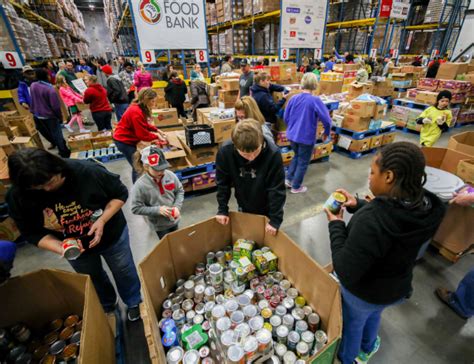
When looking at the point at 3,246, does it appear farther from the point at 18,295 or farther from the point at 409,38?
the point at 409,38

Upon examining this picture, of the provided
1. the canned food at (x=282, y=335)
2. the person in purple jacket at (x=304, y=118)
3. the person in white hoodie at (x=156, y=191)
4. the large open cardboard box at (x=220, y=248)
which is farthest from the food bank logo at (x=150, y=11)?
the canned food at (x=282, y=335)

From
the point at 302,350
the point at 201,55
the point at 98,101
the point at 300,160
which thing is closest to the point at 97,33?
the point at 201,55

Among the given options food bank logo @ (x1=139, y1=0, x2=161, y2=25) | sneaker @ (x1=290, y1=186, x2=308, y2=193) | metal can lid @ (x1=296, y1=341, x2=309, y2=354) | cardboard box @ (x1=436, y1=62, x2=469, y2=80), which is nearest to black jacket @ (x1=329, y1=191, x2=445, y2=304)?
metal can lid @ (x1=296, y1=341, x2=309, y2=354)

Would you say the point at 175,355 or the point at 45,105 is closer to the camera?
the point at 175,355

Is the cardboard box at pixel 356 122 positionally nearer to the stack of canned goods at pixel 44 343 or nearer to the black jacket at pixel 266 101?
the black jacket at pixel 266 101

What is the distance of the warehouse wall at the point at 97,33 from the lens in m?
25.0

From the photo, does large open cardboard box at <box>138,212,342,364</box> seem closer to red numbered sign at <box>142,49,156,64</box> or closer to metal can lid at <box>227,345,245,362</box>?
metal can lid at <box>227,345,245,362</box>

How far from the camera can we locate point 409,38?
12383 millimetres

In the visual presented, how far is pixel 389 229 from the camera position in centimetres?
97

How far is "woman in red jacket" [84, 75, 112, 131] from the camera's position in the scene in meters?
5.15

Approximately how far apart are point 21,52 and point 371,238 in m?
7.50

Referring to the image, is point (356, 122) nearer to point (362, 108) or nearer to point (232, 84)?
point (362, 108)

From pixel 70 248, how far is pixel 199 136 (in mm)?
2416

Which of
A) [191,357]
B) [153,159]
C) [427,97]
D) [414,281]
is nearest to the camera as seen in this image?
[191,357]
